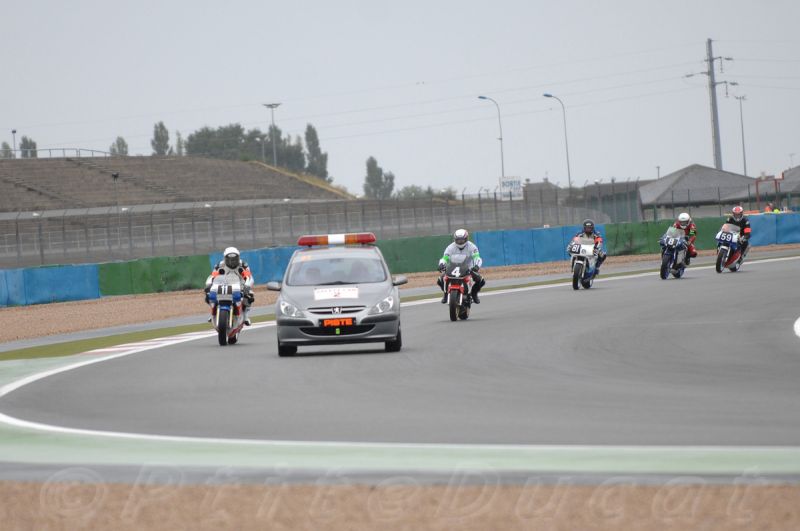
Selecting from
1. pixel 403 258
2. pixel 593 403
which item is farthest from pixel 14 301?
pixel 593 403

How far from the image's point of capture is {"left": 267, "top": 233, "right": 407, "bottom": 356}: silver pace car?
59.0 ft

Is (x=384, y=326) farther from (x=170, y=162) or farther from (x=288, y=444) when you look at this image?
(x=170, y=162)

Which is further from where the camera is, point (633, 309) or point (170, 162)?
point (170, 162)

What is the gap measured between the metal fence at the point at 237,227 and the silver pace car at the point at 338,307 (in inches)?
1478

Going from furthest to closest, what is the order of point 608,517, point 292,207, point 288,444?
point 292,207
point 288,444
point 608,517

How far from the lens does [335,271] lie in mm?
19156

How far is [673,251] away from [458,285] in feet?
40.7

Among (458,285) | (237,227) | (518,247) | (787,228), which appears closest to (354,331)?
(458,285)

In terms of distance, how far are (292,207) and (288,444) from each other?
249ft

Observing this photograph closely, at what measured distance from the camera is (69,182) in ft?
309

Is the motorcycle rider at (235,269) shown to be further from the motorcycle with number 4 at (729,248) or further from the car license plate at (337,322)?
the motorcycle with number 4 at (729,248)

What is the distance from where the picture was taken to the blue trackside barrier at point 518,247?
50125mm

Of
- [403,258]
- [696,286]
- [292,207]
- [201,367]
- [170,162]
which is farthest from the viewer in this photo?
[170,162]

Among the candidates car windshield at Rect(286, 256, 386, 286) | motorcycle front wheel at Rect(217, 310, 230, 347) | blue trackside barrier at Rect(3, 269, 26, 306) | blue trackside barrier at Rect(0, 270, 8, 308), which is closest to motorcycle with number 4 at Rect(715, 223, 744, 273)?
motorcycle front wheel at Rect(217, 310, 230, 347)
